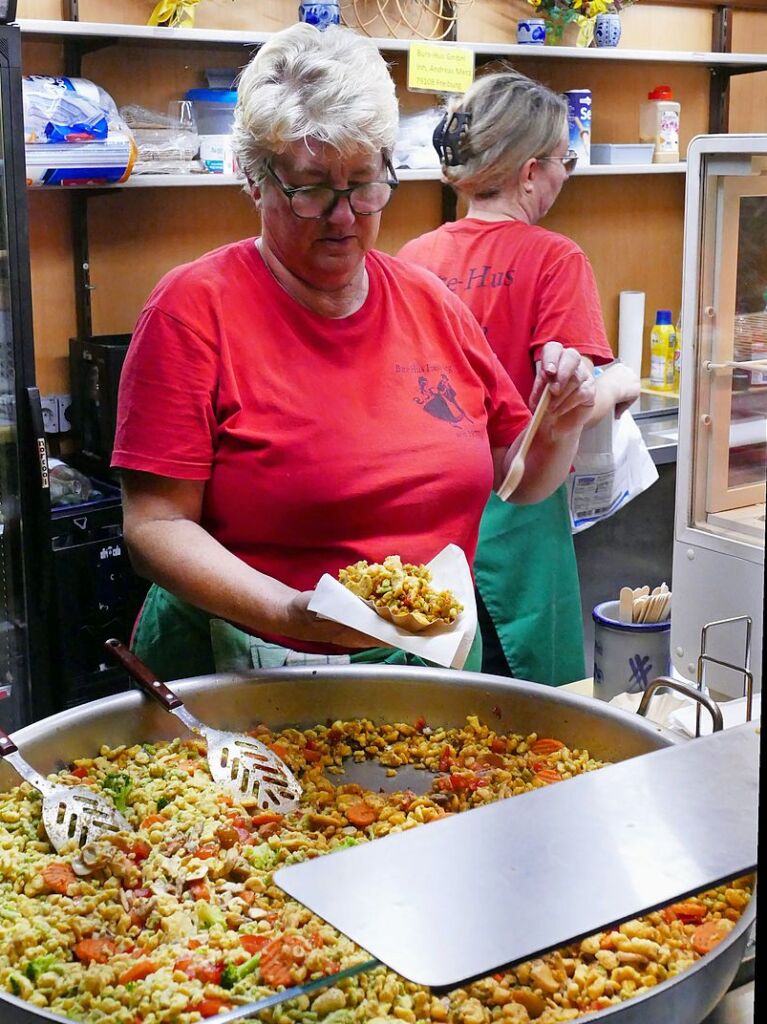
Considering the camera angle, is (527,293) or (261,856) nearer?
(261,856)

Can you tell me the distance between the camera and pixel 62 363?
3.60 metres

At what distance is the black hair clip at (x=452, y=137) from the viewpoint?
8.82 feet

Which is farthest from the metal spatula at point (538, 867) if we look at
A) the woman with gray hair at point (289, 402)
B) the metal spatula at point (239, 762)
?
the woman with gray hair at point (289, 402)

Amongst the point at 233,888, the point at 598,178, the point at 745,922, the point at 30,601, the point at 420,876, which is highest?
the point at 598,178

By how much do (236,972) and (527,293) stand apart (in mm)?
1846

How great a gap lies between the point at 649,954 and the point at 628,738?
0.38 meters

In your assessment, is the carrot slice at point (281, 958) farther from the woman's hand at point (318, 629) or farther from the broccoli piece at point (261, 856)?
the woman's hand at point (318, 629)

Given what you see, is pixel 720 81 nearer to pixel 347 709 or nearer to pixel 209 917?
pixel 347 709

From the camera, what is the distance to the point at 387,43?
364 centimetres

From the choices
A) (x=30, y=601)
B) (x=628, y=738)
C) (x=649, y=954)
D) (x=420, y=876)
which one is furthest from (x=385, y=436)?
(x=30, y=601)

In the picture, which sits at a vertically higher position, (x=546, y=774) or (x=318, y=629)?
(x=318, y=629)

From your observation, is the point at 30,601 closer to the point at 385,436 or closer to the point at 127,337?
the point at 127,337

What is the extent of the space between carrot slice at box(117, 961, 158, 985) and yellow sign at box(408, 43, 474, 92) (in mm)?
2827

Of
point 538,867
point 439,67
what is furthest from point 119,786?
point 439,67
